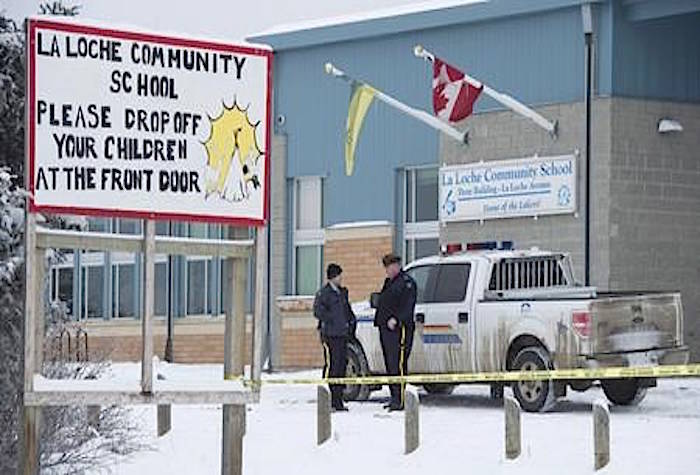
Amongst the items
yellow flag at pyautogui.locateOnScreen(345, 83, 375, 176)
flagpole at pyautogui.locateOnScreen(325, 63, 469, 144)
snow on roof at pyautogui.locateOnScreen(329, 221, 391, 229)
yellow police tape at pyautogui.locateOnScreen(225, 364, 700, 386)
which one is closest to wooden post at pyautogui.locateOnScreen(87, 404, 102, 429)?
yellow police tape at pyautogui.locateOnScreen(225, 364, 700, 386)

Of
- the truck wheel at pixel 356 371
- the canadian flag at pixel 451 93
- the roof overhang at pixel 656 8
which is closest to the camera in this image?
the truck wheel at pixel 356 371

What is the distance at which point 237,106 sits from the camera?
13.0 meters

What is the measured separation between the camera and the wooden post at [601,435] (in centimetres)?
1598

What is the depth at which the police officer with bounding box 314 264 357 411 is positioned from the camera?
22562 millimetres

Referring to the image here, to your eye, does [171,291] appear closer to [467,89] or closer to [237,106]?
[467,89]

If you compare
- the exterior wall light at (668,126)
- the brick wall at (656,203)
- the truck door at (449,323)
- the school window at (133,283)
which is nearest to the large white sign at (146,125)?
the truck door at (449,323)

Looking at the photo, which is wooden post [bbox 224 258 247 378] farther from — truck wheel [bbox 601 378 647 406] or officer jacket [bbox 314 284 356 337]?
truck wheel [bbox 601 378 647 406]

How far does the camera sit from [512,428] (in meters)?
16.9

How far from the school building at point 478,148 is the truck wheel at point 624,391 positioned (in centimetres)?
813

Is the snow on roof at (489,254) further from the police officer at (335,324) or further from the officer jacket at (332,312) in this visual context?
the officer jacket at (332,312)

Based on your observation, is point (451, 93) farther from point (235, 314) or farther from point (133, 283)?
point (235, 314)

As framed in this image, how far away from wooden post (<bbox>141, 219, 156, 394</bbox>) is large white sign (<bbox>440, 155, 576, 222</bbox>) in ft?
62.4

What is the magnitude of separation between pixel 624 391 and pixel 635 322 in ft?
4.24

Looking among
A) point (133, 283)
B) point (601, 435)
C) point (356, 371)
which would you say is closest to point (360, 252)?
point (133, 283)
